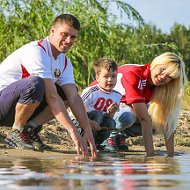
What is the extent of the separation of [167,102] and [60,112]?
1.54 meters

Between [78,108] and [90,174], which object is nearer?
[90,174]

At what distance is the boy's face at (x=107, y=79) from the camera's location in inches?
279

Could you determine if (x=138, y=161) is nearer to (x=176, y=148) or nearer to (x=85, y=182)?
(x=85, y=182)

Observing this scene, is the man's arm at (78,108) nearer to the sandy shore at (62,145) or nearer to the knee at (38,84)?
the sandy shore at (62,145)

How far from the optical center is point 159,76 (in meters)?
6.74

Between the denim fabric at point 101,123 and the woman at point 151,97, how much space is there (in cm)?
15

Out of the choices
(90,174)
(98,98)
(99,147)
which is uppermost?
(98,98)

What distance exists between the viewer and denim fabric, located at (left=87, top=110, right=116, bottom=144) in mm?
6754

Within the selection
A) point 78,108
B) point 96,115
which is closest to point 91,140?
point 78,108

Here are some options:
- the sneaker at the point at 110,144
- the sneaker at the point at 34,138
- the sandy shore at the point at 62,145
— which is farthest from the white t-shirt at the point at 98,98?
the sneaker at the point at 34,138

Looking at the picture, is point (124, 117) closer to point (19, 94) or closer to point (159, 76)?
point (159, 76)

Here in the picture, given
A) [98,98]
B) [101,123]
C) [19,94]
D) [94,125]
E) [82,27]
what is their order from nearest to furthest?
[19,94], [94,125], [101,123], [98,98], [82,27]

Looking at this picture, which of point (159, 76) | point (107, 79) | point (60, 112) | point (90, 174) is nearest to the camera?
point (90, 174)

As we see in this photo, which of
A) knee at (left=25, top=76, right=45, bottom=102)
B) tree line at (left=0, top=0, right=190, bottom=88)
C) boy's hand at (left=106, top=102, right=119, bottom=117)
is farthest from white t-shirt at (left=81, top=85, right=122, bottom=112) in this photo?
tree line at (left=0, top=0, right=190, bottom=88)
